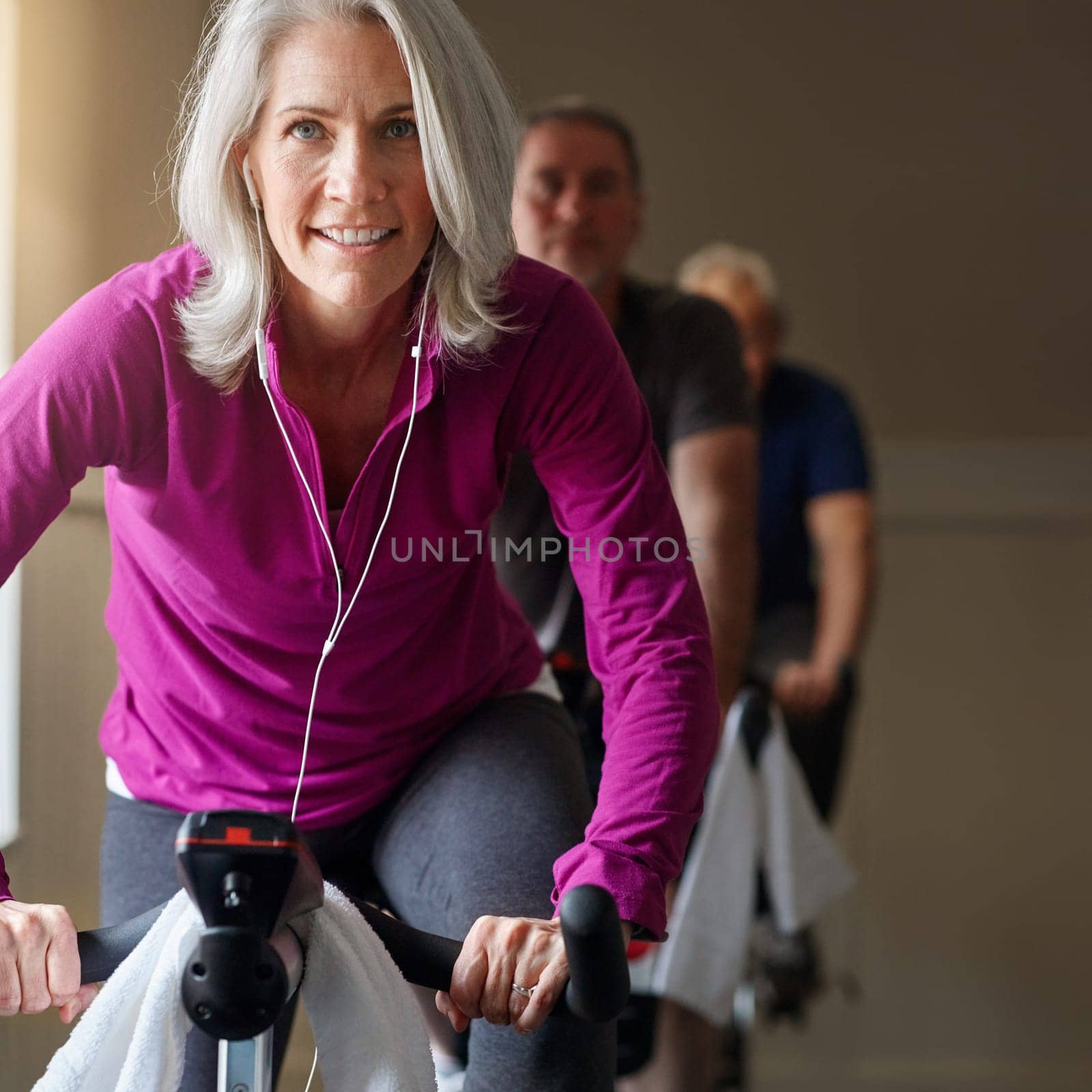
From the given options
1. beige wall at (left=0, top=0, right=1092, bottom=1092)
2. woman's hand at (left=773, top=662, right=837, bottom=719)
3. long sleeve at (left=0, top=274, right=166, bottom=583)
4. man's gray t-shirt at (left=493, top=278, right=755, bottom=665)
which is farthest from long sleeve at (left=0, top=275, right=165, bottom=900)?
beige wall at (left=0, top=0, right=1092, bottom=1092)

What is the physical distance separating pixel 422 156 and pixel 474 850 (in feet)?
1.48

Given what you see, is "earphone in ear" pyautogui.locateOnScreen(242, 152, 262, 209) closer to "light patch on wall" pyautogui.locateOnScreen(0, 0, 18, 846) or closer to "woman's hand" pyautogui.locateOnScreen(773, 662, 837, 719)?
"light patch on wall" pyautogui.locateOnScreen(0, 0, 18, 846)

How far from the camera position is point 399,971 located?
2.68 feet

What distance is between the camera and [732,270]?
2930 mm

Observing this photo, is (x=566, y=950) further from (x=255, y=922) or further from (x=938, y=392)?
(x=938, y=392)

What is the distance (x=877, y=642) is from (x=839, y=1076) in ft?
3.38

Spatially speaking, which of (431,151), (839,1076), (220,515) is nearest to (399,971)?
(220,515)

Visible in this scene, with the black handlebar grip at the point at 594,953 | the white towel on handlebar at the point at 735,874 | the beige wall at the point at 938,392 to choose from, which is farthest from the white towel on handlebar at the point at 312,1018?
the beige wall at the point at 938,392

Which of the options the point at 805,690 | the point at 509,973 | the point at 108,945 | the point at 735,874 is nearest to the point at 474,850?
the point at 509,973

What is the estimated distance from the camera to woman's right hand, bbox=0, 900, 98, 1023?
78 cm

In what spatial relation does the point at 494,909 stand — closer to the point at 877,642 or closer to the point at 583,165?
the point at 583,165

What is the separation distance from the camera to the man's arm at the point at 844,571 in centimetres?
254

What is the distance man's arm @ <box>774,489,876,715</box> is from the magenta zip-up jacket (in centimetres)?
156

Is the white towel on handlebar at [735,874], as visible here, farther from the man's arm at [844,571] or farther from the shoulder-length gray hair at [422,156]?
the shoulder-length gray hair at [422,156]
